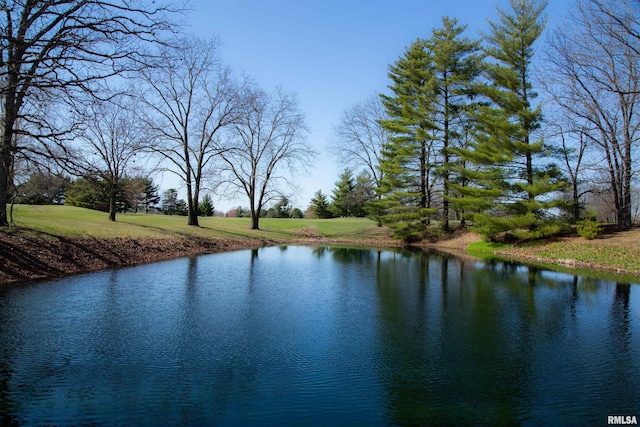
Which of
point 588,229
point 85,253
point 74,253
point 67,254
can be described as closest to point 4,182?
point 67,254

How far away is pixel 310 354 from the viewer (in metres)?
6.81

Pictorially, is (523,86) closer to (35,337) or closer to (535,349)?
(535,349)

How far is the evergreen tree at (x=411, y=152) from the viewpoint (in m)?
32.8

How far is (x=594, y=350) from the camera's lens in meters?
7.31

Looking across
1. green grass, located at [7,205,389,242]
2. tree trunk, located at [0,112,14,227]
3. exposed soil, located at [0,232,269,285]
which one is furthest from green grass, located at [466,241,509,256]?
tree trunk, located at [0,112,14,227]

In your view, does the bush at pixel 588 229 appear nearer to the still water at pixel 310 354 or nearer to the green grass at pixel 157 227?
the still water at pixel 310 354

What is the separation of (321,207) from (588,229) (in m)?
45.7

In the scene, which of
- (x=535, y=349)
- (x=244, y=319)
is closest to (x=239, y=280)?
(x=244, y=319)

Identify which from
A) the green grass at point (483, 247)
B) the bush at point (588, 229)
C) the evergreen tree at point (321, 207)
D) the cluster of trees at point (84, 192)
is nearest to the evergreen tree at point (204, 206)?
the cluster of trees at point (84, 192)

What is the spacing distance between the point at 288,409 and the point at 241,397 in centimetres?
66

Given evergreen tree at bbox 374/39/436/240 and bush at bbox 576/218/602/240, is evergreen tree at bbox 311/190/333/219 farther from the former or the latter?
bush at bbox 576/218/602/240

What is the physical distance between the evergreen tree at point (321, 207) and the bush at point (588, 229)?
43612mm

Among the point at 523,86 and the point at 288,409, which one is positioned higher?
the point at 523,86

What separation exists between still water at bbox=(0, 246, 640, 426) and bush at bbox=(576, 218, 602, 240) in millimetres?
10368
